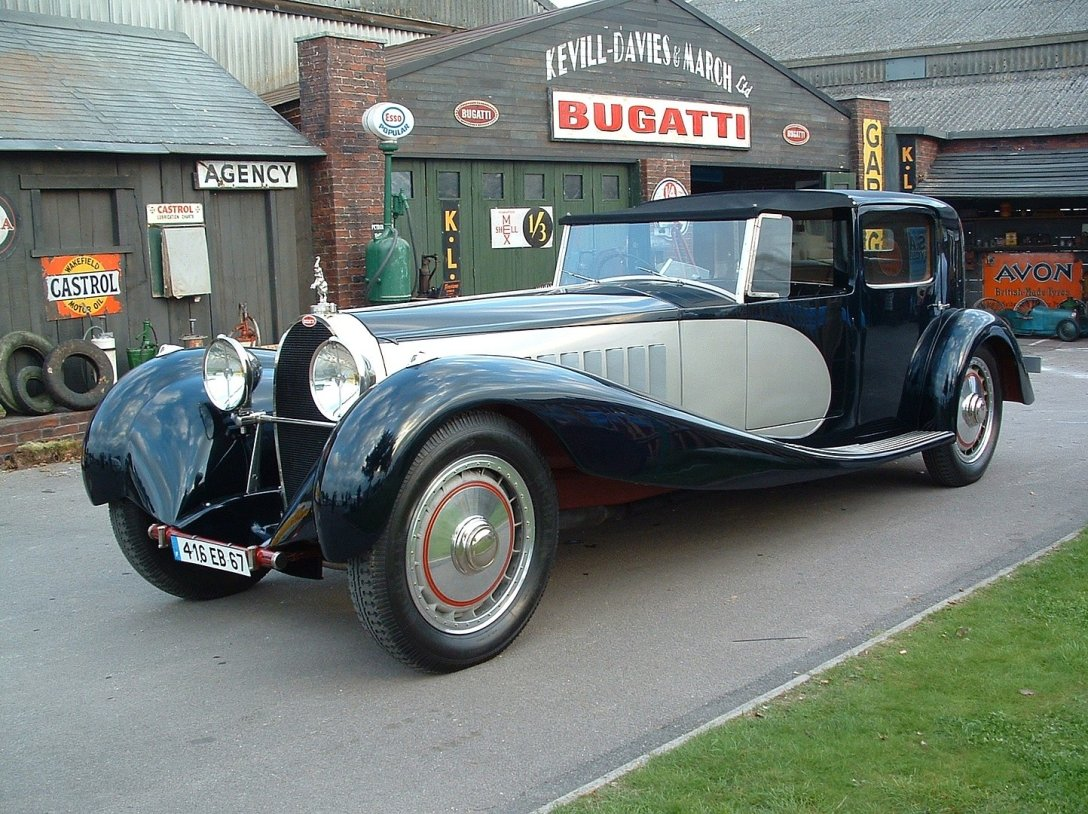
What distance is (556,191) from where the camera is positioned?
47.4ft

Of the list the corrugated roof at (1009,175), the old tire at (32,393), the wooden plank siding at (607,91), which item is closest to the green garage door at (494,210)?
the wooden plank siding at (607,91)

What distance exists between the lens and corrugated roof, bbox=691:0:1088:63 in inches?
1177

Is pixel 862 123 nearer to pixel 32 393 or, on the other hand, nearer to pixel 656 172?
pixel 656 172

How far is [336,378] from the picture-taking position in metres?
4.52

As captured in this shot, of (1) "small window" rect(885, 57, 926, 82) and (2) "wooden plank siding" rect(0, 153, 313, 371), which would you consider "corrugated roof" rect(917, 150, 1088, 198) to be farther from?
(2) "wooden plank siding" rect(0, 153, 313, 371)

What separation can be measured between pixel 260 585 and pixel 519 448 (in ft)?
6.18

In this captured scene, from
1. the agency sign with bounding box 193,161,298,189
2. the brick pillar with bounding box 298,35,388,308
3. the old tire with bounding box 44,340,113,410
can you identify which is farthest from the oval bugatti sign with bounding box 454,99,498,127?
the old tire with bounding box 44,340,113,410

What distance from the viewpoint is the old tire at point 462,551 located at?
3.97 m

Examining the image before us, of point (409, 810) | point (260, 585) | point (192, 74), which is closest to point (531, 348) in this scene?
point (260, 585)

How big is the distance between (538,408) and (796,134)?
14.5 meters

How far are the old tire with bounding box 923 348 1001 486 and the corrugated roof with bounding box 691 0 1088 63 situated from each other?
25178mm

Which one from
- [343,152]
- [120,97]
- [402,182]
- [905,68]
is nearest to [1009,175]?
[402,182]

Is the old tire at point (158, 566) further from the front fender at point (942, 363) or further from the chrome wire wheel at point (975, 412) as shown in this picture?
the chrome wire wheel at point (975, 412)

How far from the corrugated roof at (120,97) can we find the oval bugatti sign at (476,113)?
1.95 meters
